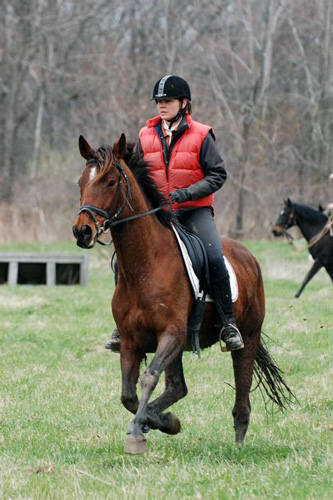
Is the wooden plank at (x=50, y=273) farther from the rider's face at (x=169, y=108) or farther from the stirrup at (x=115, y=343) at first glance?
the rider's face at (x=169, y=108)

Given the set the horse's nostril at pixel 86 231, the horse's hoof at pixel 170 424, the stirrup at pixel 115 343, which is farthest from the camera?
the stirrup at pixel 115 343

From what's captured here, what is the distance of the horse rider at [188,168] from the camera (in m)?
6.74

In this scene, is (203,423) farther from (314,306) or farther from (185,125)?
(314,306)

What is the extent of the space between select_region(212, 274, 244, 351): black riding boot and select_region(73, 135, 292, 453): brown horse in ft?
1.11

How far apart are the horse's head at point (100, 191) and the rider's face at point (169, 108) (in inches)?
23.9

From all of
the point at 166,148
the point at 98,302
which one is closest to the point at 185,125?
the point at 166,148

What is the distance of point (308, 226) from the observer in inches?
797

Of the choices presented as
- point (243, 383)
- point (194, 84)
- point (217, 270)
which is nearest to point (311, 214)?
point (243, 383)

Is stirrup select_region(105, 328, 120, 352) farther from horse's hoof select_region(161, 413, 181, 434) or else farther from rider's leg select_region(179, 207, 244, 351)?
rider's leg select_region(179, 207, 244, 351)

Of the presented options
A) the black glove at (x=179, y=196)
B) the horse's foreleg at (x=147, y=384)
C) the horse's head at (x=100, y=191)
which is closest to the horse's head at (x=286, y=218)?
the black glove at (x=179, y=196)

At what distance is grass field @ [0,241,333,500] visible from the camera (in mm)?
5246

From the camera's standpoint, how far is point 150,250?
6.30 meters

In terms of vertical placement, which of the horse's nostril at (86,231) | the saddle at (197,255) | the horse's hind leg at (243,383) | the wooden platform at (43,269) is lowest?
A: the wooden platform at (43,269)

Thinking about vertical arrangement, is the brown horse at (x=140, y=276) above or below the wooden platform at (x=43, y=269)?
above
